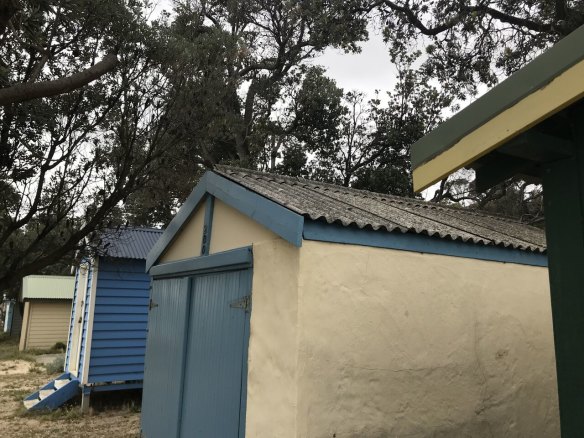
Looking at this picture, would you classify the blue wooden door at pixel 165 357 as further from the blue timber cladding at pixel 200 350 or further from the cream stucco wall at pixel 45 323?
the cream stucco wall at pixel 45 323

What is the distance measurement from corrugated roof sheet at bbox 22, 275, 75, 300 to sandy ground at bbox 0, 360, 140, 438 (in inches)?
427

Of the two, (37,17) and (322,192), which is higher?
(37,17)

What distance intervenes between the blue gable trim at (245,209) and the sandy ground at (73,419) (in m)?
4.15

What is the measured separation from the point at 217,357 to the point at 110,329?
6263mm

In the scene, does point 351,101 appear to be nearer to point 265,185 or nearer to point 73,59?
point 73,59

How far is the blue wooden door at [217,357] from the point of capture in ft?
13.8

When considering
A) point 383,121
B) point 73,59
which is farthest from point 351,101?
point 73,59

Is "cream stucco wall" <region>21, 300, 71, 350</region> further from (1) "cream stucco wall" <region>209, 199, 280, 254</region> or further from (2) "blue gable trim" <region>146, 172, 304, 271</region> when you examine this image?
(1) "cream stucco wall" <region>209, 199, 280, 254</region>

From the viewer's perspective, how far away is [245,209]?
4371mm

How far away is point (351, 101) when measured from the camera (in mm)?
17750

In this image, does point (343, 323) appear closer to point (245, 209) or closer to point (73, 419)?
point (245, 209)

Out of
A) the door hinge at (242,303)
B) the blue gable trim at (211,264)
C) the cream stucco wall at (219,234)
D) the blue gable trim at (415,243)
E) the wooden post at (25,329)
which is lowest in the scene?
the wooden post at (25,329)

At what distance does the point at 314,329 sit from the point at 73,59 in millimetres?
5994

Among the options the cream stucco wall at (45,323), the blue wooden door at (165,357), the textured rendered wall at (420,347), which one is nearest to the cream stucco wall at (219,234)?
the blue wooden door at (165,357)
